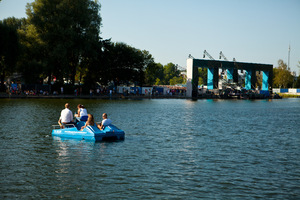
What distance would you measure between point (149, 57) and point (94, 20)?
2998 centimetres

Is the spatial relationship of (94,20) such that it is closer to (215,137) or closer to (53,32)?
(53,32)

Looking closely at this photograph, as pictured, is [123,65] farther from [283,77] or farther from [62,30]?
[283,77]

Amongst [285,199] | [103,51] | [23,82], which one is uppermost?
[103,51]

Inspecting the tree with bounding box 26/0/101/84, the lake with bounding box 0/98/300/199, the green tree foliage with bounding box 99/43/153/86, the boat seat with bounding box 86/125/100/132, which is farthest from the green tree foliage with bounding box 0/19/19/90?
the boat seat with bounding box 86/125/100/132

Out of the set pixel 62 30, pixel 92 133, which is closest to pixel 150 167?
pixel 92 133

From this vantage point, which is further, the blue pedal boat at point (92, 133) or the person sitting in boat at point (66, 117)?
the person sitting in boat at point (66, 117)

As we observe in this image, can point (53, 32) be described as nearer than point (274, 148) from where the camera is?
No

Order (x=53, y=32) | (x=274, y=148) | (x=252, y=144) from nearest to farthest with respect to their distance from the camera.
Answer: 1. (x=274, y=148)
2. (x=252, y=144)
3. (x=53, y=32)

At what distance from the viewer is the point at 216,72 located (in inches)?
4021

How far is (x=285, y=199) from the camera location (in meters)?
11.2

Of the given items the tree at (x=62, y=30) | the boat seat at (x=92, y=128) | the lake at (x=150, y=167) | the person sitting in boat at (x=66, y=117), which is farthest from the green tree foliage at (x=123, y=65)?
the boat seat at (x=92, y=128)

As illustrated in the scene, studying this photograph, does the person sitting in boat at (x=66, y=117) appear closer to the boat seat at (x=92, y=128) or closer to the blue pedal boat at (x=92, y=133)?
the blue pedal boat at (x=92, y=133)

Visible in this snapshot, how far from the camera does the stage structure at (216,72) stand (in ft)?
318

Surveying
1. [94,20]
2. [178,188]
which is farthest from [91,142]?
[94,20]
